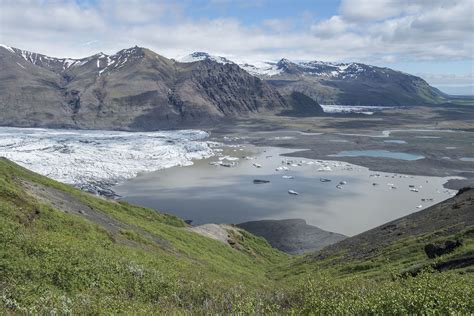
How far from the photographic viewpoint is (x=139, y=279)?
23.0 metres

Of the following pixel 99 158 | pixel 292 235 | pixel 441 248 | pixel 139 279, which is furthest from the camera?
pixel 99 158

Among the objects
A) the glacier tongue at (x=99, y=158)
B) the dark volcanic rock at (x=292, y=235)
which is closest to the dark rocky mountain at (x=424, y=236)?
the dark volcanic rock at (x=292, y=235)

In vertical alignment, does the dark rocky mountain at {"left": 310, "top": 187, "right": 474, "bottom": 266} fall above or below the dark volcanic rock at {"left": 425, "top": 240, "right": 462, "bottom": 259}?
below

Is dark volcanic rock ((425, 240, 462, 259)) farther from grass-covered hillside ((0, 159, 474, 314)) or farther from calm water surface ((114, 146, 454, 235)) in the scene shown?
calm water surface ((114, 146, 454, 235))

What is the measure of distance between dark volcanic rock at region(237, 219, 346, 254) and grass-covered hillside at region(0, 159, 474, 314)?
94.2ft

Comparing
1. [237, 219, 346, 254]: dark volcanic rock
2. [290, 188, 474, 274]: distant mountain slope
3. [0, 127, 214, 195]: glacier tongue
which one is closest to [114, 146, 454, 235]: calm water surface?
[237, 219, 346, 254]: dark volcanic rock

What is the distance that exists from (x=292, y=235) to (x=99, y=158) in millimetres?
83421

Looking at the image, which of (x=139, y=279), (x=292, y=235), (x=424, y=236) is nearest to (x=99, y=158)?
(x=292, y=235)

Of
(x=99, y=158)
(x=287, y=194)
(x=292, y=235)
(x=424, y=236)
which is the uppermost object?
A: (x=424, y=236)

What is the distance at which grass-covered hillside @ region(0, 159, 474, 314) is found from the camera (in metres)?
16.2

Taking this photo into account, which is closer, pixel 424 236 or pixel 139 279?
pixel 139 279

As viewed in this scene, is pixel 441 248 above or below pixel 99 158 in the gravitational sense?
above

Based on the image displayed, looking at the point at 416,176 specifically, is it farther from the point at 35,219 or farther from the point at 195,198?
the point at 35,219

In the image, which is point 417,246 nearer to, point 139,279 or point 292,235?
point 139,279
